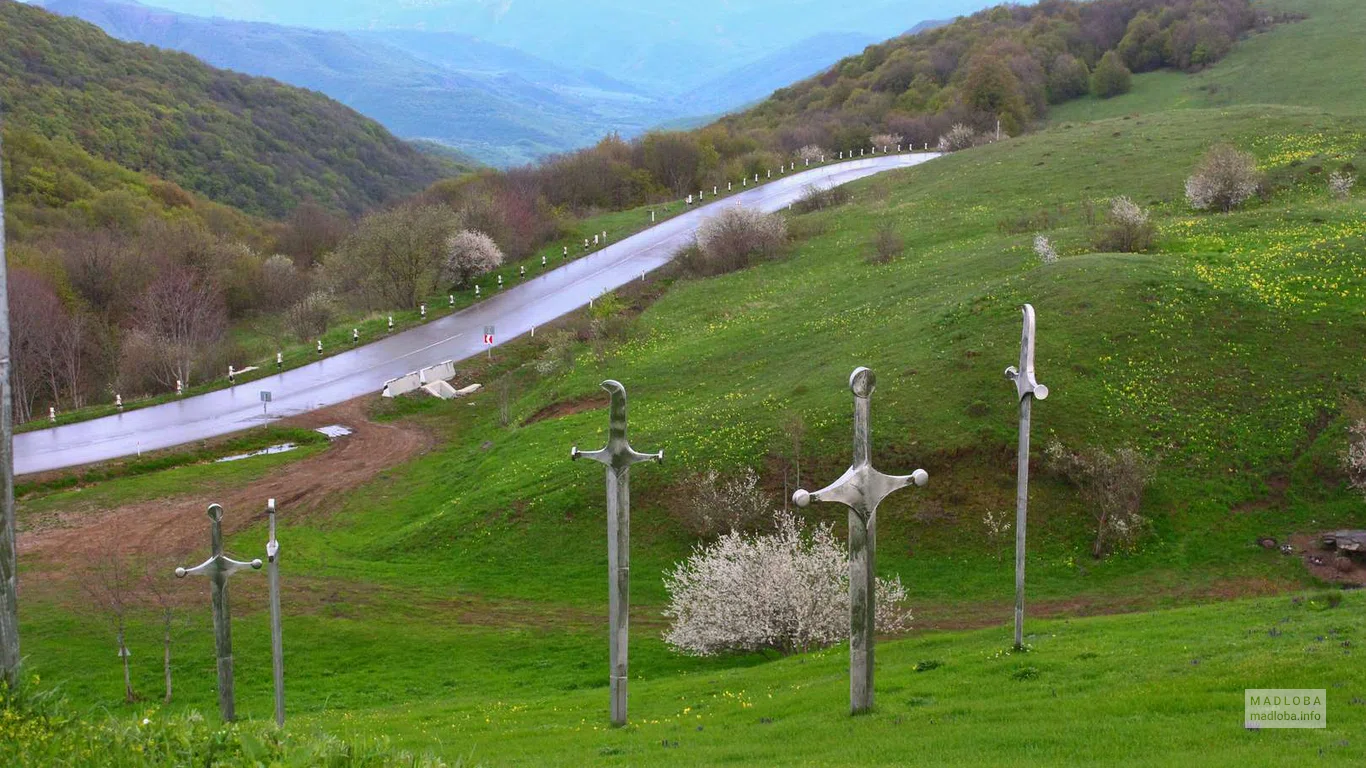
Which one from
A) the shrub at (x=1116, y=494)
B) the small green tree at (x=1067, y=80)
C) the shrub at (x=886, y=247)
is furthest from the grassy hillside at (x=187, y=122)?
the shrub at (x=1116, y=494)

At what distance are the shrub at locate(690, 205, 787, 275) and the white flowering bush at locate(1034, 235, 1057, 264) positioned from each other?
18.6 m

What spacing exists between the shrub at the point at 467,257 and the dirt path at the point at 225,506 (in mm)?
20909

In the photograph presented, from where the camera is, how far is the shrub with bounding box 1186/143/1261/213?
165 feet

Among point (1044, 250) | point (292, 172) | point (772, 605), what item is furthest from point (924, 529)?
point (292, 172)

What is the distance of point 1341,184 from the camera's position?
49281mm

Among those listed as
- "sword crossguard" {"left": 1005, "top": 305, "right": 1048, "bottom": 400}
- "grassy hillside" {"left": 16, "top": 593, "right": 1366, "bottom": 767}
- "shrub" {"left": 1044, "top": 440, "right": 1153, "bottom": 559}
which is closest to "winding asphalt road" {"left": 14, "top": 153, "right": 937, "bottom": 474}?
"grassy hillside" {"left": 16, "top": 593, "right": 1366, "bottom": 767}

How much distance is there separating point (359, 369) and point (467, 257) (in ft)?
51.3

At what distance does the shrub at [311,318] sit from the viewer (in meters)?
59.7

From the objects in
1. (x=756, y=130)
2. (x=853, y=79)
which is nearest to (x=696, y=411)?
(x=756, y=130)

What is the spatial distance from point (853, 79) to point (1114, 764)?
14046cm

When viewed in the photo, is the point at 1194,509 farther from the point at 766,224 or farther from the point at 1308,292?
the point at 766,224

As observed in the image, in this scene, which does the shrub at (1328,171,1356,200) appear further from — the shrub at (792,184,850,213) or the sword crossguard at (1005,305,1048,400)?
the sword crossguard at (1005,305,1048,400)

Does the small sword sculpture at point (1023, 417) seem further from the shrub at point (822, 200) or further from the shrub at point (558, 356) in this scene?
the shrub at point (822, 200)

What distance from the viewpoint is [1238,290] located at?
3406cm
